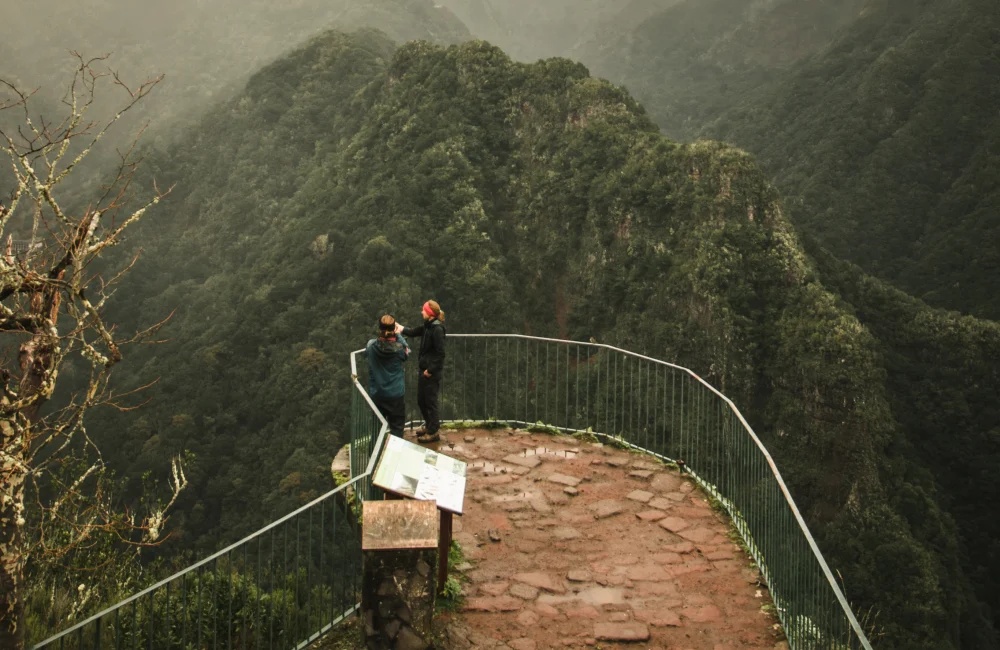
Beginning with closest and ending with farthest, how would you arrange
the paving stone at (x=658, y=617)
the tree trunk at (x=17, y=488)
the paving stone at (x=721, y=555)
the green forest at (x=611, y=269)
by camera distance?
the paving stone at (x=658, y=617)
the tree trunk at (x=17, y=488)
the paving stone at (x=721, y=555)
the green forest at (x=611, y=269)

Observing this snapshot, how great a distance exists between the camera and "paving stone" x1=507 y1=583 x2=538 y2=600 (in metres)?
6.57

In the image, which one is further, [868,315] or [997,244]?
[997,244]

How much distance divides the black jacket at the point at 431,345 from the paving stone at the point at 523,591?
10.2 ft

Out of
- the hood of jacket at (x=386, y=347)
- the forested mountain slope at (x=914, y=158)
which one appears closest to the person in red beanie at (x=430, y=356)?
the hood of jacket at (x=386, y=347)

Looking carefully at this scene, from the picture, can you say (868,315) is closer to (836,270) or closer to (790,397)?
(836,270)

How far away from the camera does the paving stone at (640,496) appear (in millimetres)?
8469

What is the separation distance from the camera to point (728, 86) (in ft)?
382

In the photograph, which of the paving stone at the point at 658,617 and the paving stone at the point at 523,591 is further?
the paving stone at the point at 523,591

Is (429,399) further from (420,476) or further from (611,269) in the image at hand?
(611,269)

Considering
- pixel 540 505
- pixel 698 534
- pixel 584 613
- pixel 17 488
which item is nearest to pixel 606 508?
pixel 540 505

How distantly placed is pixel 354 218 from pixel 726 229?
75.4ft

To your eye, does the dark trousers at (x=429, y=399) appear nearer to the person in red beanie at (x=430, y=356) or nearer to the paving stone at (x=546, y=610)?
the person in red beanie at (x=430, y=356)

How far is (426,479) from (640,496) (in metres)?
3.16

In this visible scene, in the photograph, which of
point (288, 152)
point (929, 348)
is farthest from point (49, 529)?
point (288, 152)
